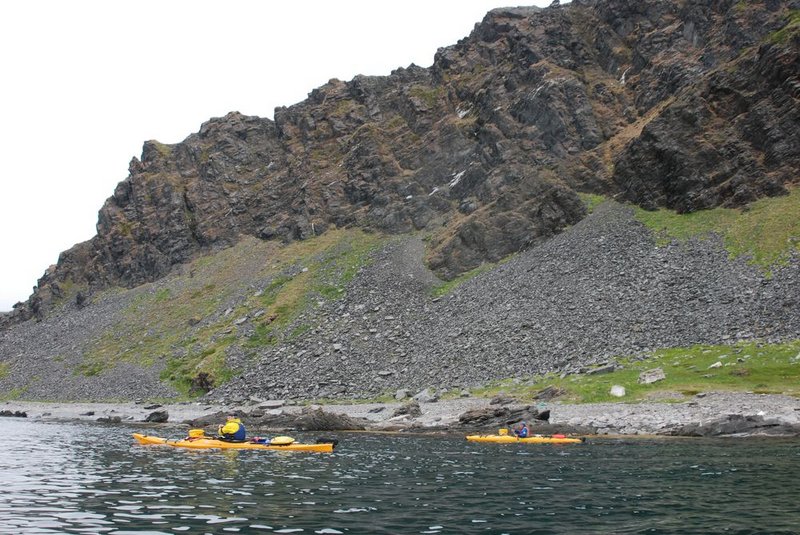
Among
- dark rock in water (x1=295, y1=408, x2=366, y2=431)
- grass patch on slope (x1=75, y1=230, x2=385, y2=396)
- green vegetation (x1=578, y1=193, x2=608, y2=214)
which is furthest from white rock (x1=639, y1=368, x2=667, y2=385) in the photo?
grass patch on slope (x1=75, y1=230, x2=385, y2=396)

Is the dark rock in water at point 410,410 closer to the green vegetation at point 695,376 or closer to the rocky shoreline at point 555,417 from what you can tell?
the rocky shoreline at point 555,417

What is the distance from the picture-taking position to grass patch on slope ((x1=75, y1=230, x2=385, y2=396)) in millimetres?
97750

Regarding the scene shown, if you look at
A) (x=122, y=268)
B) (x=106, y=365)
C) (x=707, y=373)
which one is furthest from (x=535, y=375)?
(x=122, y=268)

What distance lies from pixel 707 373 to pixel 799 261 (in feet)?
73.4

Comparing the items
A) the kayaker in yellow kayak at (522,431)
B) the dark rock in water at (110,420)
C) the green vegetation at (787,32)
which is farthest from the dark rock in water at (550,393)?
the green vegetation at (787,32)

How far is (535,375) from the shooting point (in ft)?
214

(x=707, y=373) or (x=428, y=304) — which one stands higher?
(x=428, y=304)

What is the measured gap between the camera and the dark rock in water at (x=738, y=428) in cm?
4097

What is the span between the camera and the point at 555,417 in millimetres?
51969

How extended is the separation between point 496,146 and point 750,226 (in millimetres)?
50701

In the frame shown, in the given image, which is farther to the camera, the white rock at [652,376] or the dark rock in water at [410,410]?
the dark rock in water at [410,410]

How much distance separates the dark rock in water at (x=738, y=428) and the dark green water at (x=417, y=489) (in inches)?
113

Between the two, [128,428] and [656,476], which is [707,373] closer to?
[656,476]

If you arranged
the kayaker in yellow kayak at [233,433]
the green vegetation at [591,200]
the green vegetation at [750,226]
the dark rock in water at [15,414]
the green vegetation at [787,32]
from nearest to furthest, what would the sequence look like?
the kayaker in yellow kayak at [233,433]
the green vegetation at [750,226]
the dark rock in water at [15,414]
the green vegetation at [787,32]
the green vegetation at [591,200]
